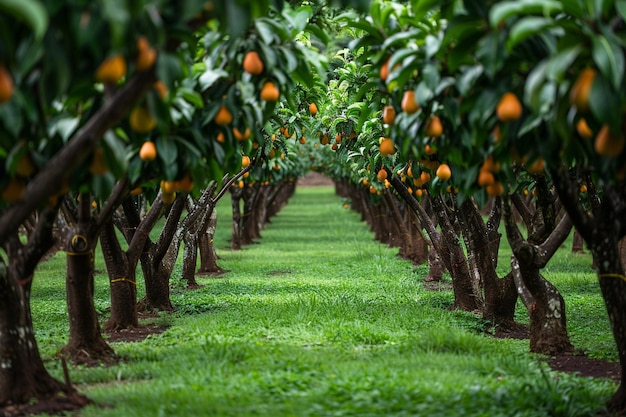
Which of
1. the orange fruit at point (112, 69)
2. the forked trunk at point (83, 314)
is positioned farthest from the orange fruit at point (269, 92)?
the forked trunk at point (83, 314)

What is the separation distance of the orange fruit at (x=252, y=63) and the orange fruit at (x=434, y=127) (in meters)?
1.24

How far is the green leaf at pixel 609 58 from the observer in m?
4.61

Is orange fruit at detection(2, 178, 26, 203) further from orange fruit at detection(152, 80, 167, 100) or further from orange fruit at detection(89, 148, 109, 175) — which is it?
orange fruit at detection(152, 80, 167, 100)

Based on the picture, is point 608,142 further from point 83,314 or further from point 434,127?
point 83,314

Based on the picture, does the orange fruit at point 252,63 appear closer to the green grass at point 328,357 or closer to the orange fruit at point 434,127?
the orange fruit at point 434,127

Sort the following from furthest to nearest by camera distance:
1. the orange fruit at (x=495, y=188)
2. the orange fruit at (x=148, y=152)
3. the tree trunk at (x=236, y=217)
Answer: the tree trunk at (x=236, y=217), the orange fruit at (x=495, y=188), the orange fruit at (x=148, y=152)

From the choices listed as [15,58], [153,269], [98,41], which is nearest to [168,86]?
[98,41]

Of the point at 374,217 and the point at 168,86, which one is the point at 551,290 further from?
the point at 374,217

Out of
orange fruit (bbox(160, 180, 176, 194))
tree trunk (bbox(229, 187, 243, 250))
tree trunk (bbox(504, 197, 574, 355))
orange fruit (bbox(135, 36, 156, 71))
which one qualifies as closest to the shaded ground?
tree trunk (bbox(504, 197, 574, 355))

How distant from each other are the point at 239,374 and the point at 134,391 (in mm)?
938

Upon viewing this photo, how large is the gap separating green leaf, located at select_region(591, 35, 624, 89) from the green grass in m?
2.65

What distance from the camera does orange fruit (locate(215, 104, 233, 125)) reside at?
617cm

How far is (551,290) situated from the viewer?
30.2 feet

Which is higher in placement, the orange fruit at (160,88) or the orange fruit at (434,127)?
the orange fruit at (160,88)
